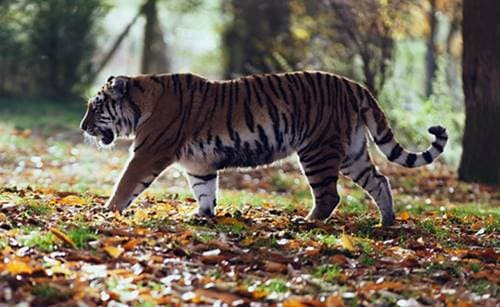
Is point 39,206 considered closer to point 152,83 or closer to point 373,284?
point 152,83

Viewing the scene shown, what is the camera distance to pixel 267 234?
8211 mm

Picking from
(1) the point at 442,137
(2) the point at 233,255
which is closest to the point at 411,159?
(1) the point at 442,137

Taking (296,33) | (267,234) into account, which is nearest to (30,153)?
(296,33)

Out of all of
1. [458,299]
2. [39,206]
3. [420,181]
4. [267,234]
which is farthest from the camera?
[420,181]

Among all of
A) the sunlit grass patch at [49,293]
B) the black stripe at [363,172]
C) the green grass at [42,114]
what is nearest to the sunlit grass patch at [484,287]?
the black stripe at [363,172]

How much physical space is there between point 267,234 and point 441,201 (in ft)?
24.5

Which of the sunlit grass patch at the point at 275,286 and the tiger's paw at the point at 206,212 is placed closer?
the sunlit grass patch at the point at 275,286

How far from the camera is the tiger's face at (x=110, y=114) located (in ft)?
31.4

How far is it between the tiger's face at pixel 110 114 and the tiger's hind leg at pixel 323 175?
1.66 m

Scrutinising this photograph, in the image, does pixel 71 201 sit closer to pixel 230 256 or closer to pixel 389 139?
pixel 230 256

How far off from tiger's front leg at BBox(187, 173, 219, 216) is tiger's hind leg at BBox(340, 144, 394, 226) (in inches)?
49.6

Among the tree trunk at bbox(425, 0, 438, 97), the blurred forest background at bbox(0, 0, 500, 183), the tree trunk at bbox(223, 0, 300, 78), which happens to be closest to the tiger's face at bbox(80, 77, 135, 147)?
the blurred forest background at bbox(0, 0, 500, 183)

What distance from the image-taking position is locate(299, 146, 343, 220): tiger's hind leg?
31.1ft

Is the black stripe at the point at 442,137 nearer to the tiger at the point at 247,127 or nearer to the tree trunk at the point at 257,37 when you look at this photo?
the tiger at the point at 247,127
